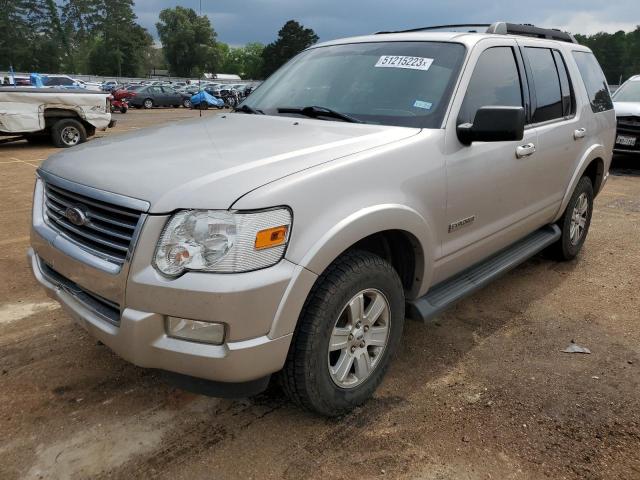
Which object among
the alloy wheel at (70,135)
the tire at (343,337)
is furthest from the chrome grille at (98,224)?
the alloy wheel at (70,135)

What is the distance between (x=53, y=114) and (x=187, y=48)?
78.9m

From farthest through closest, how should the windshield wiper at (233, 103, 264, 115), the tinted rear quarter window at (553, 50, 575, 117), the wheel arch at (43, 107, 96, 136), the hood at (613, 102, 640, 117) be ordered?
1. the wheel arch at (43, 107, 96, 136)
2. the hood at (613, 102, 640, 117)
3. the tinted rear quarter window at (553, 50, 575, 117)
4. the windshield wiper at (233, 103, 264, 115)

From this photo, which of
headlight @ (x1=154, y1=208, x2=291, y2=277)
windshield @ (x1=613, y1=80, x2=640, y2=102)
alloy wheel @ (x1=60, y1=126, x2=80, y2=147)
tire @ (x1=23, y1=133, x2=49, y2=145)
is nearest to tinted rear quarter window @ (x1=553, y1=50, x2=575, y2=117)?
headlight @ (x1=154, y1=208, x2=291, y2=277)

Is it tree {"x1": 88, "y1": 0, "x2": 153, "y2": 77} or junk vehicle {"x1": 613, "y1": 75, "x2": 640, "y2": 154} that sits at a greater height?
tree {"x1": 88, "y1": 0, "x2": 153, "y2": 77}

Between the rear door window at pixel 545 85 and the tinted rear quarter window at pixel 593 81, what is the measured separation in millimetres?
600

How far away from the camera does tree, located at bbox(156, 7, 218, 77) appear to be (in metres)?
81.1

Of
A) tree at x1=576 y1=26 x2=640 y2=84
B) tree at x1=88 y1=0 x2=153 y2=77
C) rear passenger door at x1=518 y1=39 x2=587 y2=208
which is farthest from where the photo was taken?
tree at x1=88 y1=0 x2=153 y2=77

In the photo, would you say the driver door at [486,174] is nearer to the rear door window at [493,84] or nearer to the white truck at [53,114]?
the rear door window at [493,84]

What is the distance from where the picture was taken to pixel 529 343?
3.52 meters

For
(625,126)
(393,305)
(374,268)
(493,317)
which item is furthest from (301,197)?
(625,126)

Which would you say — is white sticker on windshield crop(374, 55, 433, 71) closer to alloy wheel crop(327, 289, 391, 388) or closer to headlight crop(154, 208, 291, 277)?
alloy wheel crop(327, 289, 391, 388)

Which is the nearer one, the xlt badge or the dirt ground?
the dirt ground

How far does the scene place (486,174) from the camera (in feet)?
10.5

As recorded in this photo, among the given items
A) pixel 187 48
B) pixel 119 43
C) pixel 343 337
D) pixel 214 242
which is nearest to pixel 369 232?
pixel 343 337
